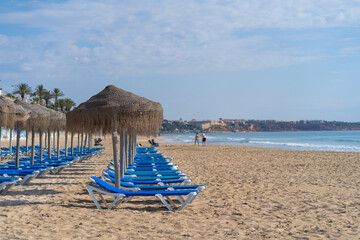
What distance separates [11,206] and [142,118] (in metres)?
2.51

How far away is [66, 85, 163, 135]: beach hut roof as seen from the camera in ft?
21.3

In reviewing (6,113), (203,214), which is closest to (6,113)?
(6,113)

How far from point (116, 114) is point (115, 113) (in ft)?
0.27

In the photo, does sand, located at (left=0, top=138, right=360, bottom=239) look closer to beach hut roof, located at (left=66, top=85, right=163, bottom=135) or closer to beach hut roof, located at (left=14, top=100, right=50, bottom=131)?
beach hut roof, located at (left=66, top=85, right=163, bottom=135)

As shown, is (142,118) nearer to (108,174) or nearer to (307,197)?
(108,174)

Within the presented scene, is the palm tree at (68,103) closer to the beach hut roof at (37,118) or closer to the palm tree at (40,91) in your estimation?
the palm tree at (40,91)

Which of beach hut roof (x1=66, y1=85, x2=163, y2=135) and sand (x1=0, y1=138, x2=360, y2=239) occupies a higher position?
beach hut roof (x1=66, y1=85, x2=163, y2=135)

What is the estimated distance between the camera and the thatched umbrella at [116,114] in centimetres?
651

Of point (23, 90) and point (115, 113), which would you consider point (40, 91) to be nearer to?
point (23, 90)

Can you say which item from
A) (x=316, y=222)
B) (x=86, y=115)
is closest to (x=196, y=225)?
(x=316, y=222)

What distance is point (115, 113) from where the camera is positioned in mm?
6473

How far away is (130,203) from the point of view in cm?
641

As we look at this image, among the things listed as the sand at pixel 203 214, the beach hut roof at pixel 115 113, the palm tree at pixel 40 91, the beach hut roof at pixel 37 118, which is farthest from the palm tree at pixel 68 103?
the beach hut roof at pixel 115 113

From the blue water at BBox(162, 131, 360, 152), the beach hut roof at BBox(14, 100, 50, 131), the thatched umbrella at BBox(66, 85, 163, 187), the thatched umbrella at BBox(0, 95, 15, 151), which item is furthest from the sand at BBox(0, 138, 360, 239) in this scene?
the blue water at BBox(162, 131, 360, 152)
